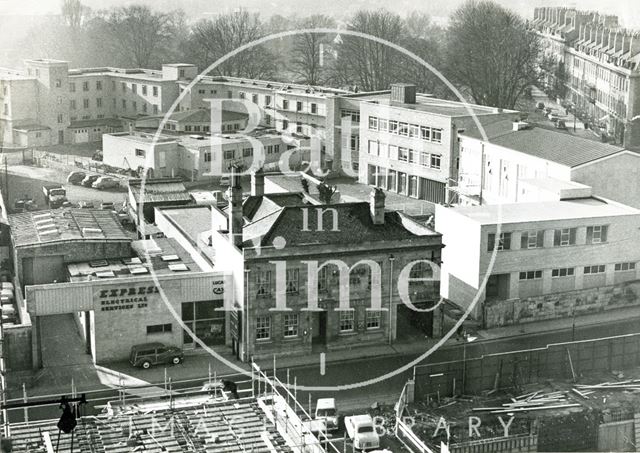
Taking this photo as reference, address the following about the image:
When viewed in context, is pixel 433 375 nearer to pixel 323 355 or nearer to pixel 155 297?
pixel 323 355

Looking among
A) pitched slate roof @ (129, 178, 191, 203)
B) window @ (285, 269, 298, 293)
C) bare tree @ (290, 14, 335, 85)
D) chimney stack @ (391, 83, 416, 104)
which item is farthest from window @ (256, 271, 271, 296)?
bare tree @ (290, 14, 335, 85)

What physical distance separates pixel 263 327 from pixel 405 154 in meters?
29.0

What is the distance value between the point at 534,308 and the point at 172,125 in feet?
137

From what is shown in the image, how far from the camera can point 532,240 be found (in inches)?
1582

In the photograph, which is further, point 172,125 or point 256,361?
point 172,125

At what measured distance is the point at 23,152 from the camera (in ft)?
240

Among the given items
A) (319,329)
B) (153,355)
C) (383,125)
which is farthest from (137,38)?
(153,355)

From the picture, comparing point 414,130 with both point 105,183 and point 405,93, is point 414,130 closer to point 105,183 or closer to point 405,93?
point 405,93

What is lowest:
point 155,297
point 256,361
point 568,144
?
point 256,361

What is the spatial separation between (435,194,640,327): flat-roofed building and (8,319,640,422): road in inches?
64.4

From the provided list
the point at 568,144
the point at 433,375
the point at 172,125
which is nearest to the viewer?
the point at 433,375

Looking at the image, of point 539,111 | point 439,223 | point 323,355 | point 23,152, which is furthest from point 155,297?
point 539,111

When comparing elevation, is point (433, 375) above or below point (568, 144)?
below

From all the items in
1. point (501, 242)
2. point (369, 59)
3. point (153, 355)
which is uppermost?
point (369, 59)
